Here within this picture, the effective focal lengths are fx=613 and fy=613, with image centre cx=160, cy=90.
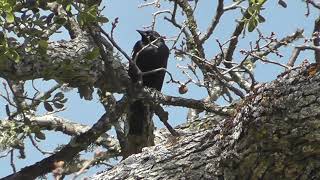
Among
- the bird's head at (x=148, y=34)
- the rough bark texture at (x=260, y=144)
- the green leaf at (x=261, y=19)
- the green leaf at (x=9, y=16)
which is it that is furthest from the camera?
the bird's head at (x=148, y=34)

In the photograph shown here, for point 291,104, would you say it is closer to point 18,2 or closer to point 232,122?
point 232,122

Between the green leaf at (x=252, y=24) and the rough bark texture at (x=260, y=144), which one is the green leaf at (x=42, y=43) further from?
the green leaf at (x=252, y=24)

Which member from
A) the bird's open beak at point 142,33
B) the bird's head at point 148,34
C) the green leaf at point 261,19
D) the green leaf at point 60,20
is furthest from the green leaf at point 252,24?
the bird's open beak at point 142,33

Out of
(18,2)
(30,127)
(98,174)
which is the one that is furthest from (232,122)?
(30,127)

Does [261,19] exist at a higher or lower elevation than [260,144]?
higher

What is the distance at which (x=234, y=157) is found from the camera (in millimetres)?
1998

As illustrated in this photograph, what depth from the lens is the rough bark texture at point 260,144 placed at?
1.86 m

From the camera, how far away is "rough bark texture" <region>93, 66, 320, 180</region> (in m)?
1.86

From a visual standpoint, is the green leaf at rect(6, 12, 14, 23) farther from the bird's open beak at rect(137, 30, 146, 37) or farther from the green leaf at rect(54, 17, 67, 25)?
the bird's open beak at rect(137, 30, 146, 37)

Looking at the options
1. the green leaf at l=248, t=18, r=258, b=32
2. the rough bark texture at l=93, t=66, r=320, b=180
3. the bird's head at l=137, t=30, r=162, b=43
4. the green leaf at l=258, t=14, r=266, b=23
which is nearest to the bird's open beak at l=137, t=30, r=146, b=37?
the bird's head at l=137, t=30, r=162, b=43

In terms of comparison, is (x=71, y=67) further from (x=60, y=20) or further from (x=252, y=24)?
(x=252, y=24)

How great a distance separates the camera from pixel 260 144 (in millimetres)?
1931

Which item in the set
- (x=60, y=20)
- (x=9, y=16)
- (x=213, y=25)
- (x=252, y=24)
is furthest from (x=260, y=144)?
(x=213, y=25)

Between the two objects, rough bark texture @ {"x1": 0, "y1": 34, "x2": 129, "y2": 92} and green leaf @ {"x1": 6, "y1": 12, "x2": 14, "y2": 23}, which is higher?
rough bark texture @ {"x1": 0, "y1": 34, "x2": 129, "y2": 92}
